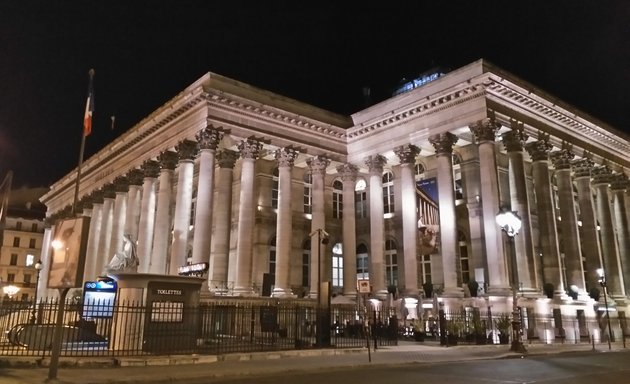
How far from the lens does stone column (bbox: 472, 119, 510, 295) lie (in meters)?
25.1

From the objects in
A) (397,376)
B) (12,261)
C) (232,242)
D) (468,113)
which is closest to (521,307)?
(468,113)

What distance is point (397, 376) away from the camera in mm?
11914

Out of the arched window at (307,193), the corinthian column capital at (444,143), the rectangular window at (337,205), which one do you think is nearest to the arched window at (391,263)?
the rectangular window at (337,205)

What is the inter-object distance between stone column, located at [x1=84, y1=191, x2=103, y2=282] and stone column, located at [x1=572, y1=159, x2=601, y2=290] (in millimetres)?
36338

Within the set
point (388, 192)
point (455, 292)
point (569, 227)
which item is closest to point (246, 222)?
point (455, 292)

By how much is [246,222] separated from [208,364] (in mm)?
14798

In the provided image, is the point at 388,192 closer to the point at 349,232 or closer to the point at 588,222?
the point at 349,232

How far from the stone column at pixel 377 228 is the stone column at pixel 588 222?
44.8 feet

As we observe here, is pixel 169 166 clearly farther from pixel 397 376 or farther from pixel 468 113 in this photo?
pixel 397 376

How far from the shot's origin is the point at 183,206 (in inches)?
1104

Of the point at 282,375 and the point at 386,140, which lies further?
the point at 386,140

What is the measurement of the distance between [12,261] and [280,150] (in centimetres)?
6591

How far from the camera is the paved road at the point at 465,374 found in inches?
433

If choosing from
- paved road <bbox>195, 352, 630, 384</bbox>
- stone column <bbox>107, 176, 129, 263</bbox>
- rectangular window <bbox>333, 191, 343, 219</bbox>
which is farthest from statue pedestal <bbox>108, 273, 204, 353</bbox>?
rectangular window <bbox>333, 191, 343, 219</bbox>
